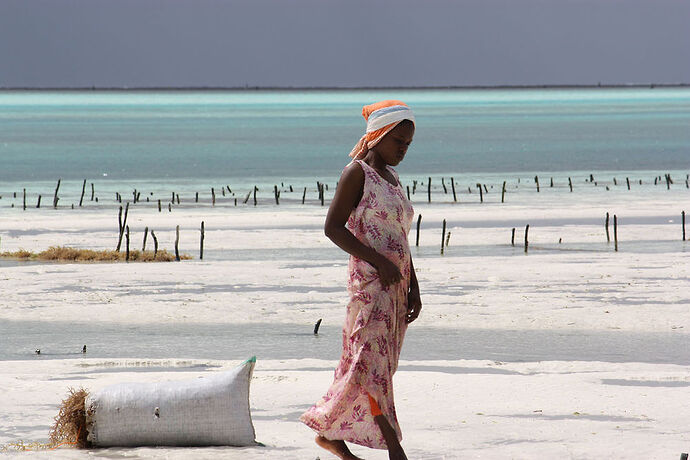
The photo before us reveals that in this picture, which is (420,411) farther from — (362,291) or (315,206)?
(315,206)

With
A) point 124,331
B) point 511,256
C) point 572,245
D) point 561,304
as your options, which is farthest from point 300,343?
point 572,245

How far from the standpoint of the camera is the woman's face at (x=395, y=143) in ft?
16.0

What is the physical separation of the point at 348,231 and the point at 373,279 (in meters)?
0.25

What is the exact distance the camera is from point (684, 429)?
611 centimetres

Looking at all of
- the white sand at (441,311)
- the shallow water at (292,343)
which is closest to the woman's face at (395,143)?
the white sand at (441,311)

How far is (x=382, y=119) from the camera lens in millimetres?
4863

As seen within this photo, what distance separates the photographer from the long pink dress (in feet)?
15.8

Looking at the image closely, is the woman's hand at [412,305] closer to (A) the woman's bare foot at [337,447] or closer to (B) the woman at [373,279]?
(B) the woman at [373,279]

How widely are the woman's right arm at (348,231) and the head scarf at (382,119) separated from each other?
0.51 ft

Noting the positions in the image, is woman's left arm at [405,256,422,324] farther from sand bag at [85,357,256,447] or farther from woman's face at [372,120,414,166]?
sand bag at [85,357,256,447]

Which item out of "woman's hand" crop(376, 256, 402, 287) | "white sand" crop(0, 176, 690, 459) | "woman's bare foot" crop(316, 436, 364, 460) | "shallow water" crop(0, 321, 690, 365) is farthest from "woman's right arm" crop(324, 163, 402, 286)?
"shallow water" crop(0, 321, 690, 365)

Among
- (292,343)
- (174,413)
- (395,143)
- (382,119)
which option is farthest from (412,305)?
(292,343)

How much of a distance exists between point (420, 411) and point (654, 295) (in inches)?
291

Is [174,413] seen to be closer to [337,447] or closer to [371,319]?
[337,447]
